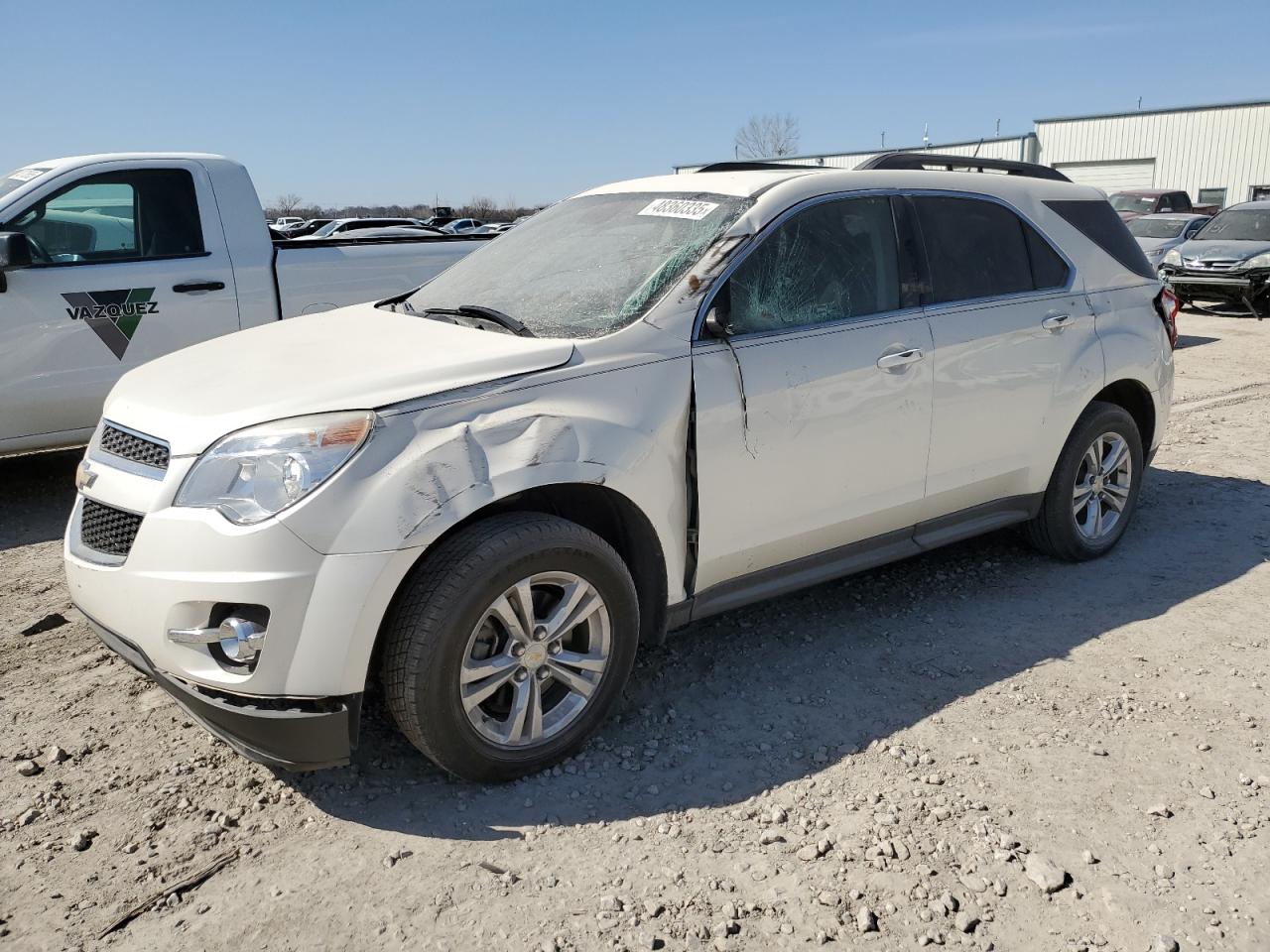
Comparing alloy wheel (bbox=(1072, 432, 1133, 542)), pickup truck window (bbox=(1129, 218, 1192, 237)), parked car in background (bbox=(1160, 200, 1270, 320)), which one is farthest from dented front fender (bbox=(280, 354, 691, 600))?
pickup truck window (bbox=(1129, 218, 1192, 237))

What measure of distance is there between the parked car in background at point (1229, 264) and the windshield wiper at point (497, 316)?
14440mm

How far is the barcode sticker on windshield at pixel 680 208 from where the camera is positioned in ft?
12.2

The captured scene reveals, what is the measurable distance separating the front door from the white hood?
64cm

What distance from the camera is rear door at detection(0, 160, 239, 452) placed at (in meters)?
5.62

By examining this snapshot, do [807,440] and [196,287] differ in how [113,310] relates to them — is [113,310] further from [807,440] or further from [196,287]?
[807,440]

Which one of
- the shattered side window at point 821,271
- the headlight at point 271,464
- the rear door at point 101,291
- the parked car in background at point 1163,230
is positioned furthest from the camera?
the parked car in background at point 1163,230

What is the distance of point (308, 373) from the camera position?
309cm

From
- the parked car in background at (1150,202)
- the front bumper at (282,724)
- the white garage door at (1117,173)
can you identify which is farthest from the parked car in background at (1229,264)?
the white garage door at (1117,173)

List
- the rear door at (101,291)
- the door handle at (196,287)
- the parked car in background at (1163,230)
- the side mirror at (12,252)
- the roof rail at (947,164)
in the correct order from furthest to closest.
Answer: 1. the parked car in background at (1163,230)
2. the door handle at (196,287)
3. the rear door at (101,291)
4. the side mirror at (12,252)
5. the roof rail at (947,164)

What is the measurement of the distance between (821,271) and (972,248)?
0.90 metres

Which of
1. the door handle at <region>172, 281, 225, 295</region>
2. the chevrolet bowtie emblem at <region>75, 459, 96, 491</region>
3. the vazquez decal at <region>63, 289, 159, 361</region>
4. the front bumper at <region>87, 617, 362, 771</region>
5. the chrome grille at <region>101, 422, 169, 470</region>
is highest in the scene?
the door handle at <region>172, 281, 225, 295</region>

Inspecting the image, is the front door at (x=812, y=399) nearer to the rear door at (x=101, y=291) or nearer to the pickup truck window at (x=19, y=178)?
the rear door at (x=101, y=291)

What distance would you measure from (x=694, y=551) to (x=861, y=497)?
0.80 meters

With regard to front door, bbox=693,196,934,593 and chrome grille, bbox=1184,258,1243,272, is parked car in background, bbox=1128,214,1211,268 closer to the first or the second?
chrome grille, bbox=1184,258,1243,272
